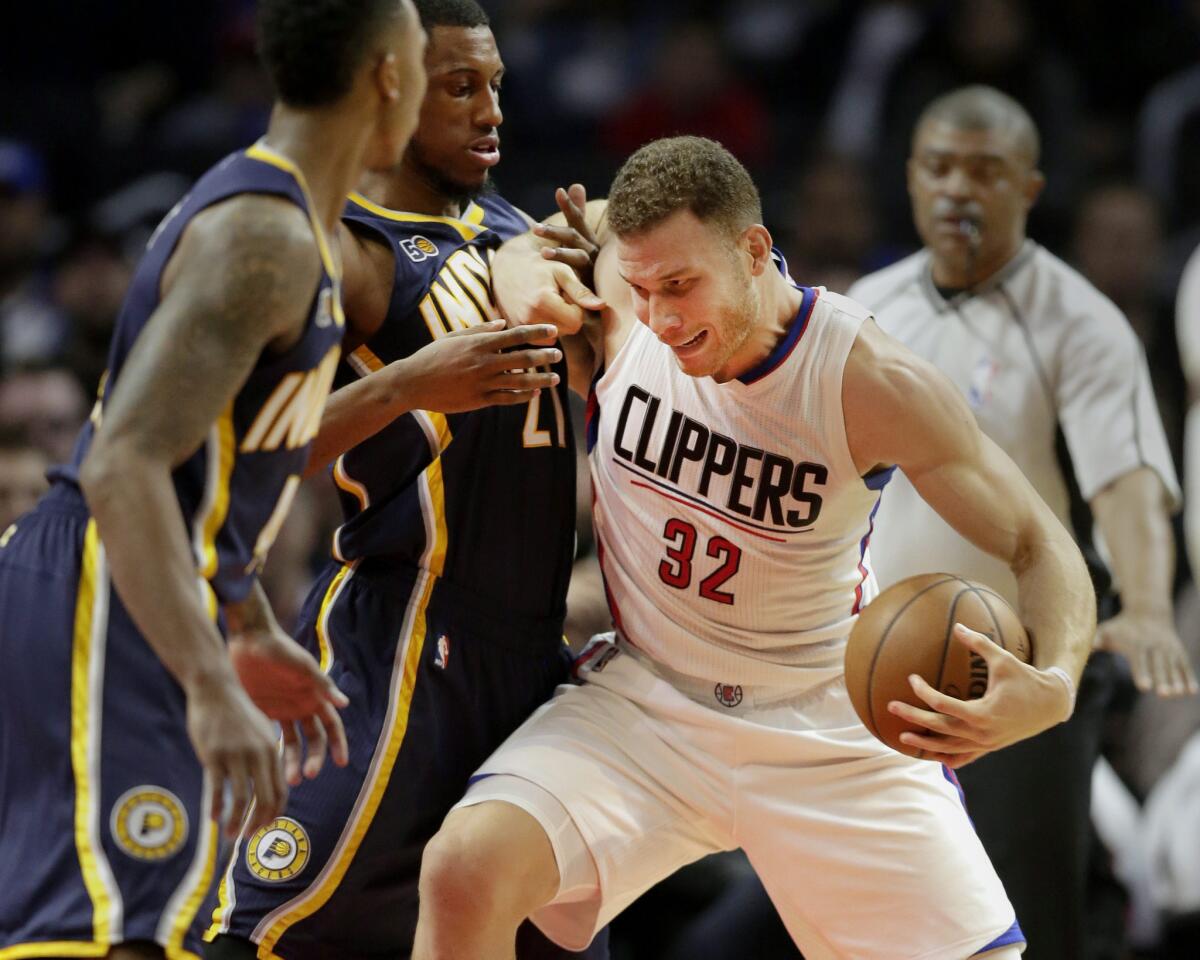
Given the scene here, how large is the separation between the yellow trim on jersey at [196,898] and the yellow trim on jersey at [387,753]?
100cm

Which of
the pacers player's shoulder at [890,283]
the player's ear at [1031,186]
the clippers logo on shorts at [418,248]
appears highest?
the player's ear at [1031,186]

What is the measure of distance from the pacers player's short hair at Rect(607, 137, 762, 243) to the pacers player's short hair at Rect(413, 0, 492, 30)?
0.64m

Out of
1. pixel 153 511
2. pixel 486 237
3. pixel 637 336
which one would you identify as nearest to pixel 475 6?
pixel 486 237

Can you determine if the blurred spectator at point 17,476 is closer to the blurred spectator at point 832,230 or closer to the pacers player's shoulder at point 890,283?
the pacers player's shoulder at point 890,283

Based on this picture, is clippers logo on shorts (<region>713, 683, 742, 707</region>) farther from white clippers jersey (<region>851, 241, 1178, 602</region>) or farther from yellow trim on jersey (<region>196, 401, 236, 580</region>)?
yellow trim on jersey (<region>196, 401, 236, 580</region>)

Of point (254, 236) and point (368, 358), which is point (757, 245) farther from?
point (254, 236)

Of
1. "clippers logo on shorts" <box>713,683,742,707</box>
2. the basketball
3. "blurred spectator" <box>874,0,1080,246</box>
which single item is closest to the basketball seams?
the basketball

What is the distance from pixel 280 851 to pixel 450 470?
40.5 inches

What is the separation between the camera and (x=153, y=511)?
10.3 feet

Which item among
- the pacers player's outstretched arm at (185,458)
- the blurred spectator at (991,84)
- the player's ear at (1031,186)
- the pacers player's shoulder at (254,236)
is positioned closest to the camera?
the pacers player's outstretched arm at (185,458)

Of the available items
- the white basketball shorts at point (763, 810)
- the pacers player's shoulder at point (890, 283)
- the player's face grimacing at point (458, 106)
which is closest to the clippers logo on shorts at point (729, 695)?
the white basketball shorts at point (763, 810)

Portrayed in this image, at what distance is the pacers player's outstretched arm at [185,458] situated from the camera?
3152 millimetres

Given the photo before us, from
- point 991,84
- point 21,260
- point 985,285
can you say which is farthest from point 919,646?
point 21,260

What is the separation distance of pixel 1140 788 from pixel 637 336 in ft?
12.6
